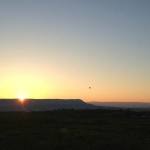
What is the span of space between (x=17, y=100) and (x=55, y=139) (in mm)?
129810

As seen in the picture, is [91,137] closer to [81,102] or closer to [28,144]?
[28,144]

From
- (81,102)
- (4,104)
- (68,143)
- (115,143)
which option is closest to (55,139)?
(68,143)

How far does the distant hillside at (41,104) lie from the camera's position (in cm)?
15088

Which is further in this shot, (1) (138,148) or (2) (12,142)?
(2) (12,142)

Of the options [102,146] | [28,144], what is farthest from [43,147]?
[102,146]

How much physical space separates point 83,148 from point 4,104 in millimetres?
125665

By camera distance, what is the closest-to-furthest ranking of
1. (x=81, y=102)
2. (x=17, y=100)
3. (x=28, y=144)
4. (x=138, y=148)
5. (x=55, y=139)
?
(x=138, y=148), (x=28, y=144), (x=55, y=139), (x=17, y=100), (x=81, y=102)

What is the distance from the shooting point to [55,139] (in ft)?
133

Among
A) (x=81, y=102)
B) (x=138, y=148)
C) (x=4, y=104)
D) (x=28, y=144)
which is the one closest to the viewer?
(x=138, y=148)

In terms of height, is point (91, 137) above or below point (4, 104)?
below

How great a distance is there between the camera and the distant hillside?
495ft

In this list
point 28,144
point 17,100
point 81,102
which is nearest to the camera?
point 28,144

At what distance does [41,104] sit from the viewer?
168 metres

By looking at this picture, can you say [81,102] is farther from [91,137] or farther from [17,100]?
[91,137]
